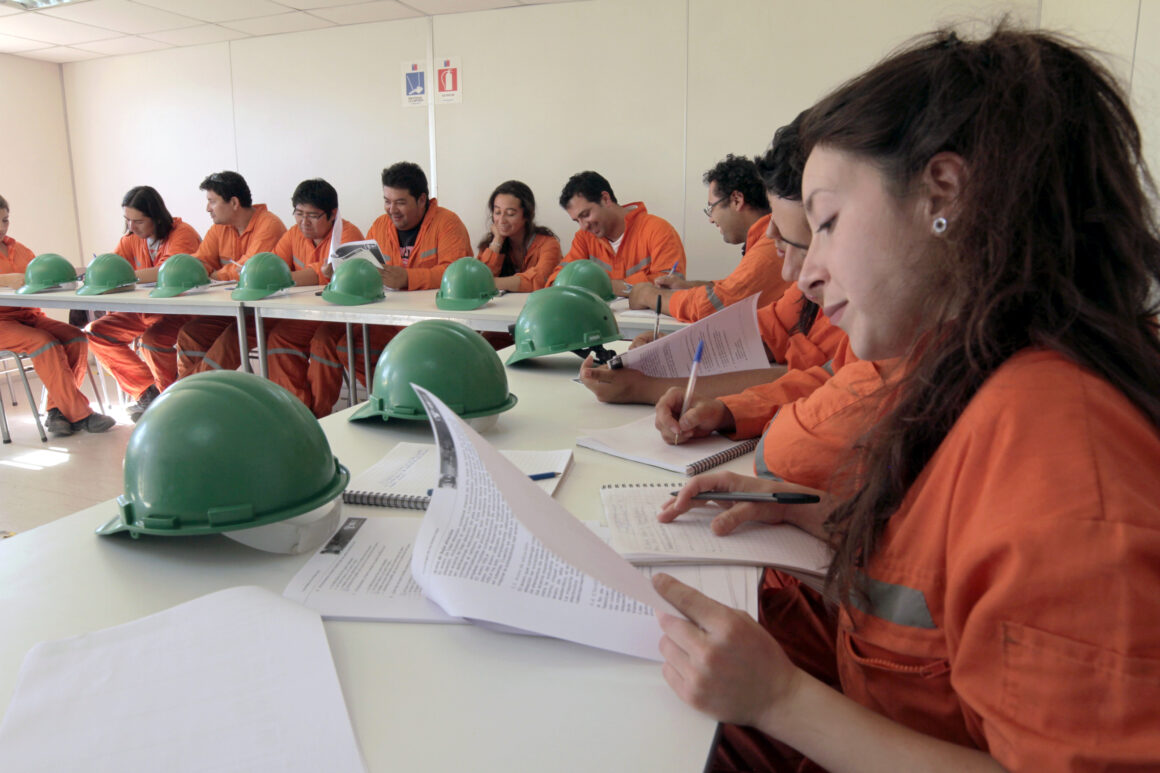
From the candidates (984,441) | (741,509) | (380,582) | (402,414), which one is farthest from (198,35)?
(984,441)

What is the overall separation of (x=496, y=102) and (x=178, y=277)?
9.45 ft

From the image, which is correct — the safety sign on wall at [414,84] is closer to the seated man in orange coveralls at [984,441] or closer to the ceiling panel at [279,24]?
the ceiling panel at [279,24]

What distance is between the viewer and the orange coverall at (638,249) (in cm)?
451

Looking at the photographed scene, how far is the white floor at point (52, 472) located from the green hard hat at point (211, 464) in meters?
2.34

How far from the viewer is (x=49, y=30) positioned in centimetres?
577

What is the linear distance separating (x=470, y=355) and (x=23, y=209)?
24.8 ft

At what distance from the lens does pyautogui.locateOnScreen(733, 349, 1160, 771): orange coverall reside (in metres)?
0.43

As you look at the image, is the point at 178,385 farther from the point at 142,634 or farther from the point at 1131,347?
the point at 1131,347

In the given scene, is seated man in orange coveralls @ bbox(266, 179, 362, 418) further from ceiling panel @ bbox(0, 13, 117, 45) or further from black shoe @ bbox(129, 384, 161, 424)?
ceiling panel @ bbox(0, 13, 117, 45)

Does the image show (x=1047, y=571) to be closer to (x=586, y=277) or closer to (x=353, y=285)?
(x=586, y=277)

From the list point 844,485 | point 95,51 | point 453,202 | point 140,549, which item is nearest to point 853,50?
point 453,202

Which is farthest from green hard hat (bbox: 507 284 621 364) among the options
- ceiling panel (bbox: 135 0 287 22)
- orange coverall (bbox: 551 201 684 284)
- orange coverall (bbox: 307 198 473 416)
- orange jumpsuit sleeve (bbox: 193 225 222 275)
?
ceiling panel (bbox: 135 0 287 22)

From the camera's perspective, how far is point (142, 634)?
0.69m

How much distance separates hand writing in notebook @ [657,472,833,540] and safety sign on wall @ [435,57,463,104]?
5430 millimetres
